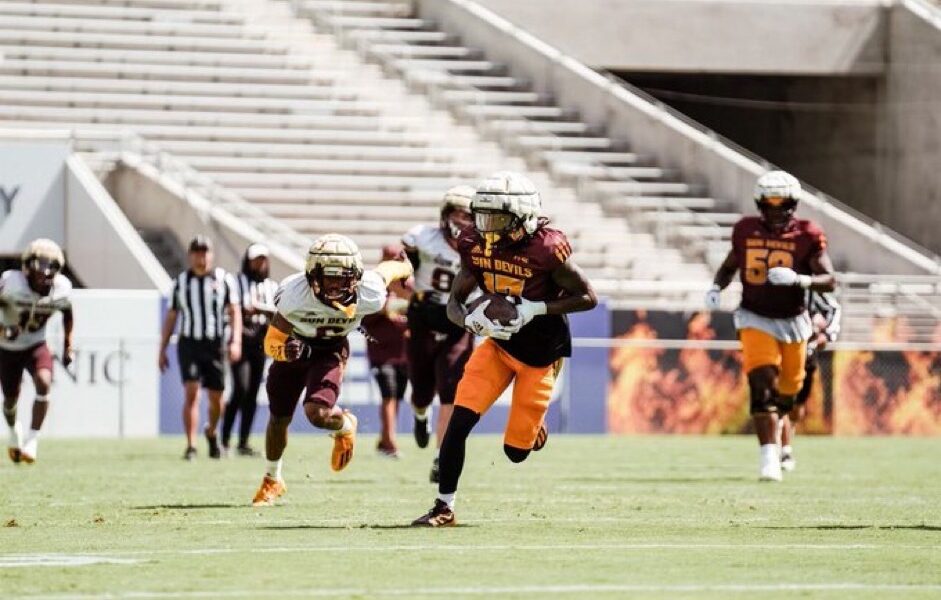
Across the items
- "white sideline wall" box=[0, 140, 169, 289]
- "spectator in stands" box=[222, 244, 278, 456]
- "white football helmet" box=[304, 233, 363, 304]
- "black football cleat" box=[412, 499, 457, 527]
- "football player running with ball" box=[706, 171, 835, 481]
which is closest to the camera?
"black football cleat" box=[412, 499, 457, 527]

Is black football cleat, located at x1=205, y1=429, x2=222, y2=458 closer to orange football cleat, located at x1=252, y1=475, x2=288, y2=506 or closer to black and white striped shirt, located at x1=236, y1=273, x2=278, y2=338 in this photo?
black and white striped shirt, located at x1=236, y1=273, x2=278, y2=338

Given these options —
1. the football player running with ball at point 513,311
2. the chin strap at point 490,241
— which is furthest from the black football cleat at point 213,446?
the chin strap at point 490,241

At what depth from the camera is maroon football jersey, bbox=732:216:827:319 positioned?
1405 cm

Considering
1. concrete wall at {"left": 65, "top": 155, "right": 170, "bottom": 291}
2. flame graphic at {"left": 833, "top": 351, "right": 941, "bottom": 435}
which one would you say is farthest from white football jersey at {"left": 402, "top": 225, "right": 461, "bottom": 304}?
flame graphic at {"left": 833, "top": 351, "right": 941, "bottom": 435}

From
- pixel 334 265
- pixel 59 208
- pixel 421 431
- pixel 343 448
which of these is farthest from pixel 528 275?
pixel 59 208

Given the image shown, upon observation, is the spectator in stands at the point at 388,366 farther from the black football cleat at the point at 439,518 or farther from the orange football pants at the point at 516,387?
the black football cleat at the point at 439,518

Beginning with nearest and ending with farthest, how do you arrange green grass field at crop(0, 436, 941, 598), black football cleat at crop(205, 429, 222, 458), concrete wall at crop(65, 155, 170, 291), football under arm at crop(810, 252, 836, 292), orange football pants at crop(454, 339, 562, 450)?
green grass field at crop(0, 436, 941, 598), orange football pants at crop(454, 339, 562, 450), football under arm at crop(810, 252, 836, 292), black football cleat at crop(205, 429, 222, 458), concrete wall at crop(65, 155, 170, 291)

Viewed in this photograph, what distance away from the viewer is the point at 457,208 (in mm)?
13703

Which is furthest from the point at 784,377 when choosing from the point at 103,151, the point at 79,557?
the point at 103,151

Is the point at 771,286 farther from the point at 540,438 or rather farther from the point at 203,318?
the point at 203,318

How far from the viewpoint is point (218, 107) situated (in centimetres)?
2816

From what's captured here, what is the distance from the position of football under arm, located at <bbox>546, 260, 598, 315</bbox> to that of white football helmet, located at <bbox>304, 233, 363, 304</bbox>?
130 cm

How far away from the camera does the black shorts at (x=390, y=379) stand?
18.1 m

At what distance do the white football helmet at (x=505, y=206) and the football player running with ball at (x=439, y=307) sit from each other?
3.45 meters
